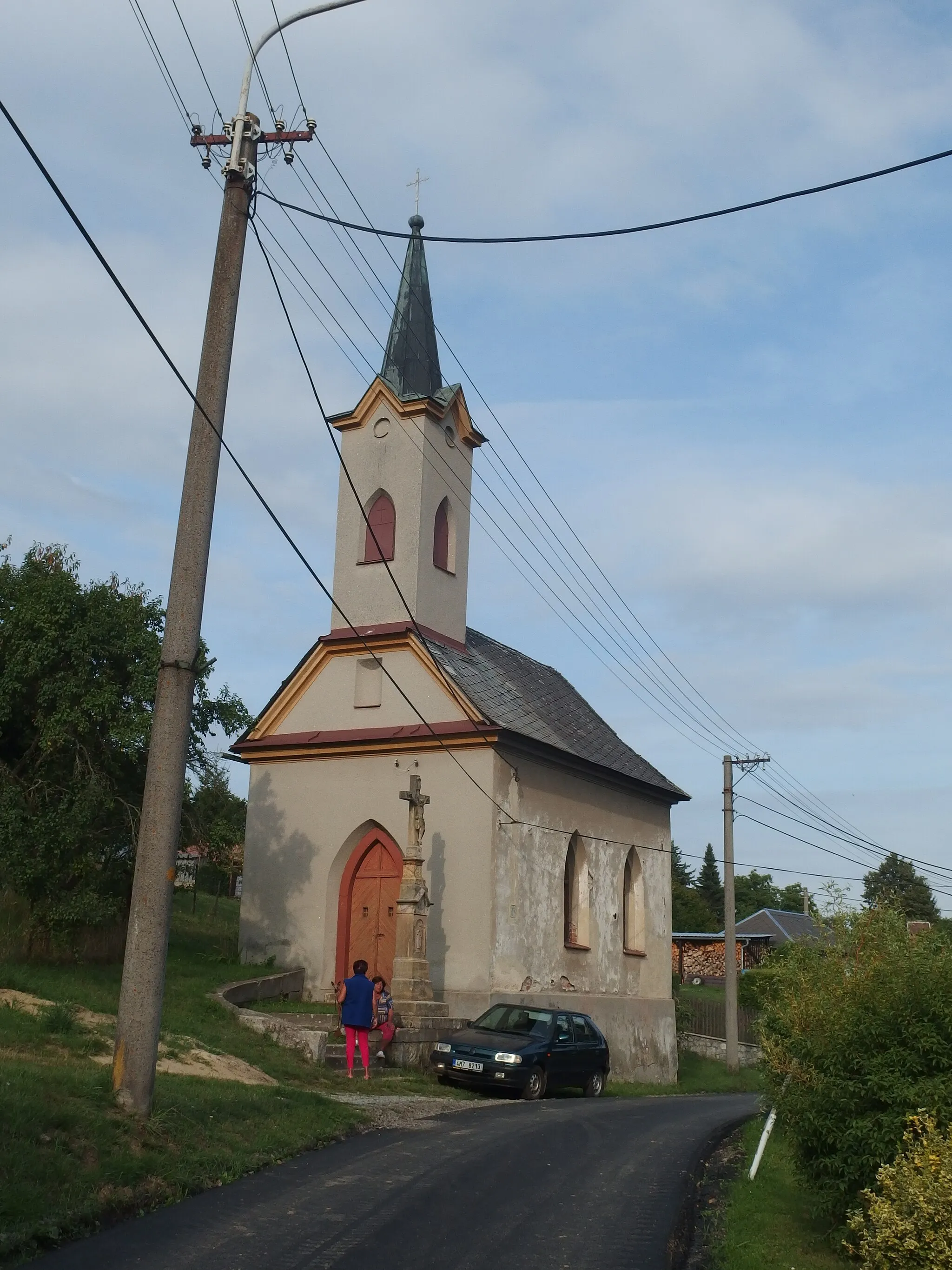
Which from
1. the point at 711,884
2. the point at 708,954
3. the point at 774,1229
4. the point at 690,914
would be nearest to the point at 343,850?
the point at 774,1229

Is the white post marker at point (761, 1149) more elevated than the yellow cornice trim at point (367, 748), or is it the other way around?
the yellow cornice trim at point (367, 748)

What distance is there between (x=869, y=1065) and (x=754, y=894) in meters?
93.8

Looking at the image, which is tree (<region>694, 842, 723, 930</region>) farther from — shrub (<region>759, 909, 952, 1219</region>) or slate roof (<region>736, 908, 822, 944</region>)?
shrub (<region>759, 909, 952, 1219</region>)

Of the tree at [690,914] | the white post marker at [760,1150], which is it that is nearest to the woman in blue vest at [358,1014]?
the white post marker at [760,1150]

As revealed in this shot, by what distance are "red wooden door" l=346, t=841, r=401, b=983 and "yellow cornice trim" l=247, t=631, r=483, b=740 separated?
348 centimetres

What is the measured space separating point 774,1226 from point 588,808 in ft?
57.8

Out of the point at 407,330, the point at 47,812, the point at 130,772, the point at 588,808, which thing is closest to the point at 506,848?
the point at 588,808

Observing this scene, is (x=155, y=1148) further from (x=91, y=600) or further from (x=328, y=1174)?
(x=91, y=600)

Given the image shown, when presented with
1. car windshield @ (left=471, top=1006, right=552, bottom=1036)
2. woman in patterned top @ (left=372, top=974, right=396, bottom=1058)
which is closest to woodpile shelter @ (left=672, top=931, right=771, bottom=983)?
car windshield @ (left=471, top=1006, right=552, bottom=1036)

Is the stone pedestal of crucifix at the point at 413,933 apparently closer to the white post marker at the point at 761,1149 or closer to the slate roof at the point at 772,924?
the white post marker at the point at 761,1149

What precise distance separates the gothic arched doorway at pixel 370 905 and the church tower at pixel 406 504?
4546mm

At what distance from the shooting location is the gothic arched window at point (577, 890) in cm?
2586

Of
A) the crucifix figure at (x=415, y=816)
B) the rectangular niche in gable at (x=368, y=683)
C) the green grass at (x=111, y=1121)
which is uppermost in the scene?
the rectangular niche in gable at (x=368, y=683)

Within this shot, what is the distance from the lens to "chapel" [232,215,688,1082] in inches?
912
